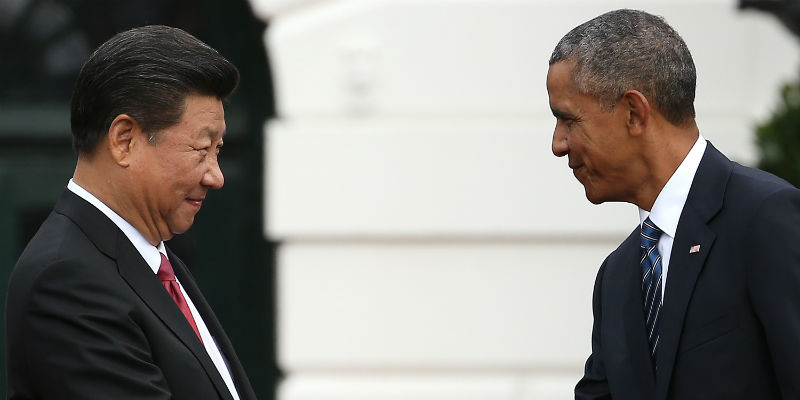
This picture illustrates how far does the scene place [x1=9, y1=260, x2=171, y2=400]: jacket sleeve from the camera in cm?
233

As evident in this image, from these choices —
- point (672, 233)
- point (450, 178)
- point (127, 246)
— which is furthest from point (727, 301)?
point (450, 178)

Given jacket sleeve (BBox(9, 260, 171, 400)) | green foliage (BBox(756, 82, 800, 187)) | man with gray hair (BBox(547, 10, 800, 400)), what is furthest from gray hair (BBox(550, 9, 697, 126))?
green foliage (BBox(756, 82, 800, 187))

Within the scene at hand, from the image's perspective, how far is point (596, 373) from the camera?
9.64 ft

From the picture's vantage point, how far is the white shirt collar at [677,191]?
8.91 feet

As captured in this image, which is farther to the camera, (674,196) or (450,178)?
(450,178)

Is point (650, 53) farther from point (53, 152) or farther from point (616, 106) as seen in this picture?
point (53, 152)

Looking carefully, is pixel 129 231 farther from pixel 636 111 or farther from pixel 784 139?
pixel 784 139

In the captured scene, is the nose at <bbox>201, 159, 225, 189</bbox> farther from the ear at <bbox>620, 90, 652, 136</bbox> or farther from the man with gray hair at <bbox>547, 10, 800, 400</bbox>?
the ear at <bbox>620, 90, 652, 136</bbox>

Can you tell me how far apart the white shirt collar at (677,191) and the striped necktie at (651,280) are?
0.05 metres

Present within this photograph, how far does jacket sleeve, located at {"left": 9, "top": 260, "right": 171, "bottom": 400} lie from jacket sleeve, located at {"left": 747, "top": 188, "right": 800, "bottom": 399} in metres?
1.22

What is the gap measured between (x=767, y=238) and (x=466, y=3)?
283 centimetres

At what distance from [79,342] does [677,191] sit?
1347 mm

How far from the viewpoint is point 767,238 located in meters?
2.47

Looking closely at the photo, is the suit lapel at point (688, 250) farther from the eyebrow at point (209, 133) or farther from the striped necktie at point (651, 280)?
the eyebrow at point (209, 133)
